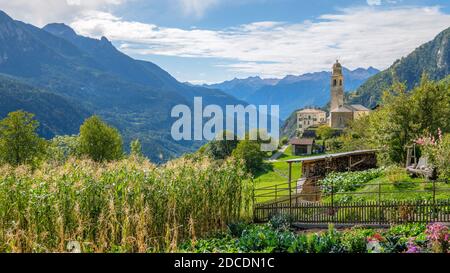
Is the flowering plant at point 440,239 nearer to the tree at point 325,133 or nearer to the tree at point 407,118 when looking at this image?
the tree at point 407,118

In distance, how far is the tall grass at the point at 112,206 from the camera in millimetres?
9930

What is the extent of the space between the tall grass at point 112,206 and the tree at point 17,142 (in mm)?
28607

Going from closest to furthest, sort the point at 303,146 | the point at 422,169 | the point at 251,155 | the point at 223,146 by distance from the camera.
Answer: the point at 422,169, the point at 251,155, the point at 223,146, the point at 303,146

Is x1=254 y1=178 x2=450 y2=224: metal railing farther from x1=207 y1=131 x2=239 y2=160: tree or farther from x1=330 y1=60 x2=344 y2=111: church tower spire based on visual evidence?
x1=330 y1=60 x2=344 y2=111: church tower spire

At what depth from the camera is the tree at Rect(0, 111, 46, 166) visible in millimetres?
39156

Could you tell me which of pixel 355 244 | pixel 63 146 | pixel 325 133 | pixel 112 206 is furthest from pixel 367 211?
pixel 325 133

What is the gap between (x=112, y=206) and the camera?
31.7 feet

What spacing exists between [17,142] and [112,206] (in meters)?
33.6

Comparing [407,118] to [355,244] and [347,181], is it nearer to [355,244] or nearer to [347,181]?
[347,181]

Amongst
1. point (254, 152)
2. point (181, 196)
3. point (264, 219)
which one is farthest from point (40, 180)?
point (254, 152)

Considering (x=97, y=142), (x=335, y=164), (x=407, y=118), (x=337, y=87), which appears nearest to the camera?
(x=407, y=118)

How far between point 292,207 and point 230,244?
6992 millimetres

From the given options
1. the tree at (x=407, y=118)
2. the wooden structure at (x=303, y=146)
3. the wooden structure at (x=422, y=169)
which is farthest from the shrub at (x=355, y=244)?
the wooden structure at (x=303, y=146)

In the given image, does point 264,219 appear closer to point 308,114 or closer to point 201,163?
point 201,163
